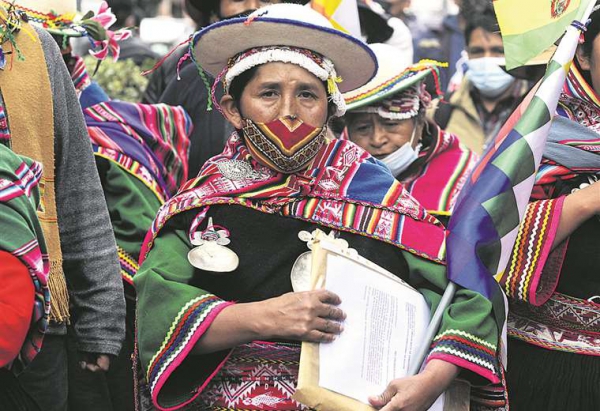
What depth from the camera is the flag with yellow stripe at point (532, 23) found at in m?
4.22

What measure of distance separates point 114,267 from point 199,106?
2.44 m

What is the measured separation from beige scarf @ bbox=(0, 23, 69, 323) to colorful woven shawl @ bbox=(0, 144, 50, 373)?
1.82 feet

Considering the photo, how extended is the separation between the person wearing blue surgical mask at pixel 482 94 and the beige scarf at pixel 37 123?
452 cm

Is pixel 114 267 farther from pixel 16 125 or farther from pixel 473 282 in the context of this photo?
pixel 473 282

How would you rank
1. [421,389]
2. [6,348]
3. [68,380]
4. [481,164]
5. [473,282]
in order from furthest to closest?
[68,380], [481,164], [473,282], [421,389], [6,348]

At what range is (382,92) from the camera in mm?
6023

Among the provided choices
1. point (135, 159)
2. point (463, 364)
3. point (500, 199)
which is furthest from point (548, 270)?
point (135, 159)

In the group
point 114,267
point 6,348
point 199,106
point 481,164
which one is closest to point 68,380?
point 114,267

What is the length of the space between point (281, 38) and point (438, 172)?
2195 millimetres

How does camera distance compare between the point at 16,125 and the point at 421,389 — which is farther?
the point at 16,125

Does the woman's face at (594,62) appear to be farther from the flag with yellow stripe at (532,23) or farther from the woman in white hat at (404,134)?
the woman in white hat at (404,134)

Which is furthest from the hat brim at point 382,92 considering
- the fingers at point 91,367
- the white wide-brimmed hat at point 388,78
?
the fingers at point 91,367

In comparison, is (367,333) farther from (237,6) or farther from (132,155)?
(237,6)

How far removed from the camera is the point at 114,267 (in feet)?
14.4
